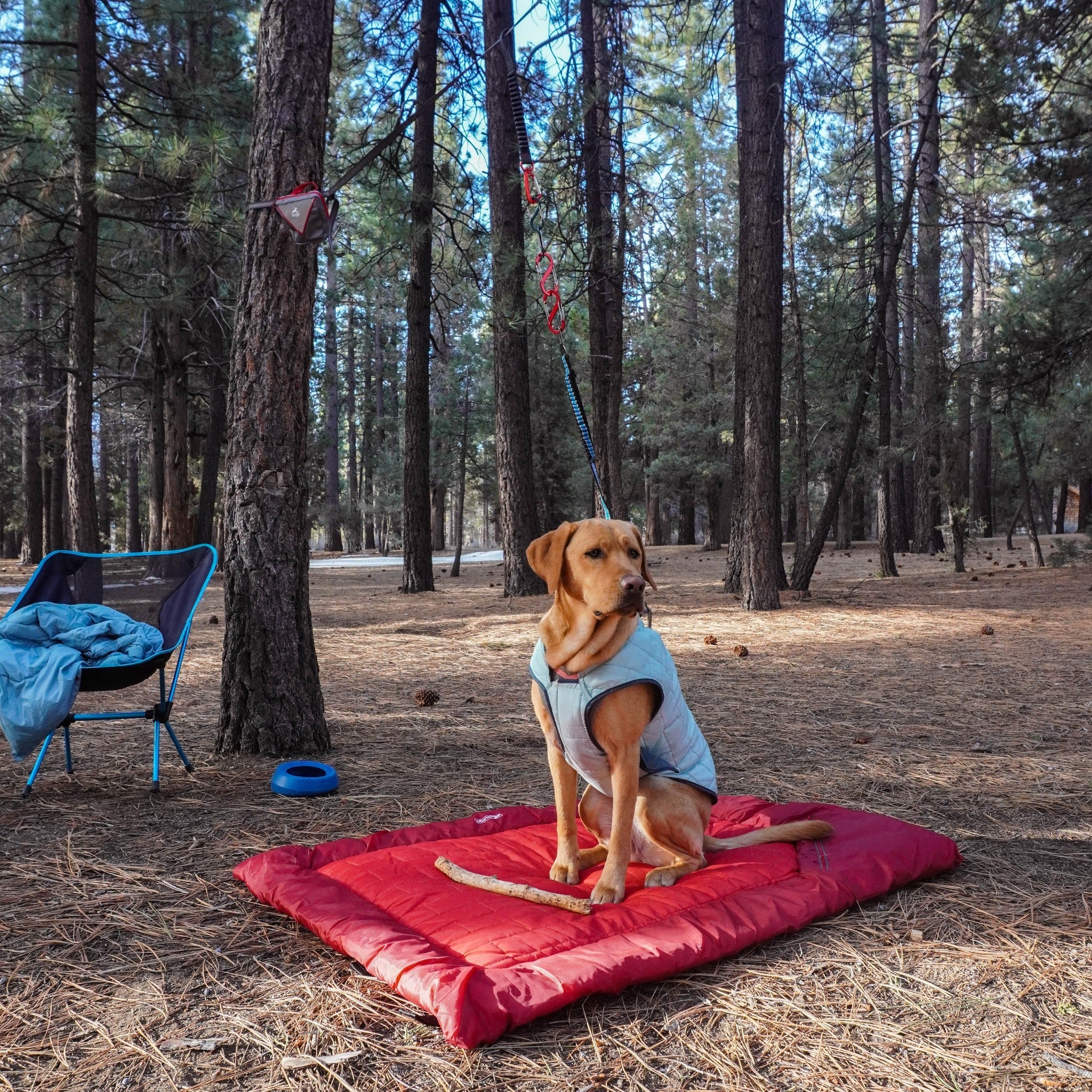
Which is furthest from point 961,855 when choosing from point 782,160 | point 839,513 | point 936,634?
point 839,513

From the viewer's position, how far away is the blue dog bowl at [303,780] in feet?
12.8

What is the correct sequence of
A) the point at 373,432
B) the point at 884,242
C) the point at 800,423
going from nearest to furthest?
the point at 884,242
the point at 800,423
the point at 373,432

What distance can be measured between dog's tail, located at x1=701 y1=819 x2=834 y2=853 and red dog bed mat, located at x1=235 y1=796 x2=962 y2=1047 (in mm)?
30

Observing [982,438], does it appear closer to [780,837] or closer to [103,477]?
[780,837]

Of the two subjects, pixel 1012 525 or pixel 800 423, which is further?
pixel 1012 525

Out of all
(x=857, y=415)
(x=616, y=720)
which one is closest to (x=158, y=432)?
(x=857, y=415)

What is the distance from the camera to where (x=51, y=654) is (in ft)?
12.7

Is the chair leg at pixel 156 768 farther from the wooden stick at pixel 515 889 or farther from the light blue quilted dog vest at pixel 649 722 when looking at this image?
the light blue quilted dog vest at pixel 649 722

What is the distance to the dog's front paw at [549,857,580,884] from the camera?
2885mm

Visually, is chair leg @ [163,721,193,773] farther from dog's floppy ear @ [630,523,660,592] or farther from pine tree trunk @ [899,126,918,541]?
pine tree trunk @ [899,126,918,541]

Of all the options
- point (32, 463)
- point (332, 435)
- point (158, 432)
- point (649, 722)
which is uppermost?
point (332, 435)

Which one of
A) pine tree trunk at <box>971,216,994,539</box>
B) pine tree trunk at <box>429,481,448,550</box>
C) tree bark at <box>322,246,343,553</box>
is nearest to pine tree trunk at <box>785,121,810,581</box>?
pine tree trunk at <box>971,216,994,539</box>

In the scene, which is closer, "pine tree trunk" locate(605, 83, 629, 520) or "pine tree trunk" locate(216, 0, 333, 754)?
"pine tree trunk" locate(216, 0, 333, 754)

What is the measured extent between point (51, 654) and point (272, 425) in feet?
4.91
